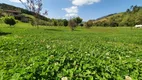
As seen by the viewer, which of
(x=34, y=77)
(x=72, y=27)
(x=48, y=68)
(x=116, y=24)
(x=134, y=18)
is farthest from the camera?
(x=116, y=24)

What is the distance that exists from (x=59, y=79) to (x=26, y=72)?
71cm

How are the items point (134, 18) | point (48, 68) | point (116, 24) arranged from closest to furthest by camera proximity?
point (48, 68), point (134, 18), point (116, 24)

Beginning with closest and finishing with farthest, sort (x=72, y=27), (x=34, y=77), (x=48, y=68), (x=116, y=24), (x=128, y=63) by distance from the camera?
(x=34, y=77) < (x=48, y=68) < (x=128, y=63) < (x=72, y=27) < (x=116, y=24)

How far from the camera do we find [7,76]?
13.3 ft

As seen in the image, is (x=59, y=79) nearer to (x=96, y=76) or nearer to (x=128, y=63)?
(x=96, y=76)

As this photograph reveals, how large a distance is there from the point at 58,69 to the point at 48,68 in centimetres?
25

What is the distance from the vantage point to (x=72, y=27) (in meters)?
74.6

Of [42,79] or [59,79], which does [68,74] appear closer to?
[59,79]

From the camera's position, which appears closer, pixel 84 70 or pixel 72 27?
pixel 84 70

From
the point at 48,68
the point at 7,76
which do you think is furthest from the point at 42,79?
the point at 7,76

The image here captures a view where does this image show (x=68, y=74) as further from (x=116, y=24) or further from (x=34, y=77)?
(x=116, y=24)

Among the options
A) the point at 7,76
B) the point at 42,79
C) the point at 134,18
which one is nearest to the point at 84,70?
the point at 42,79

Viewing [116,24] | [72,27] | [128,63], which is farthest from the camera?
[116,24]

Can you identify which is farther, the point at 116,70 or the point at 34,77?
the point at 116,70
